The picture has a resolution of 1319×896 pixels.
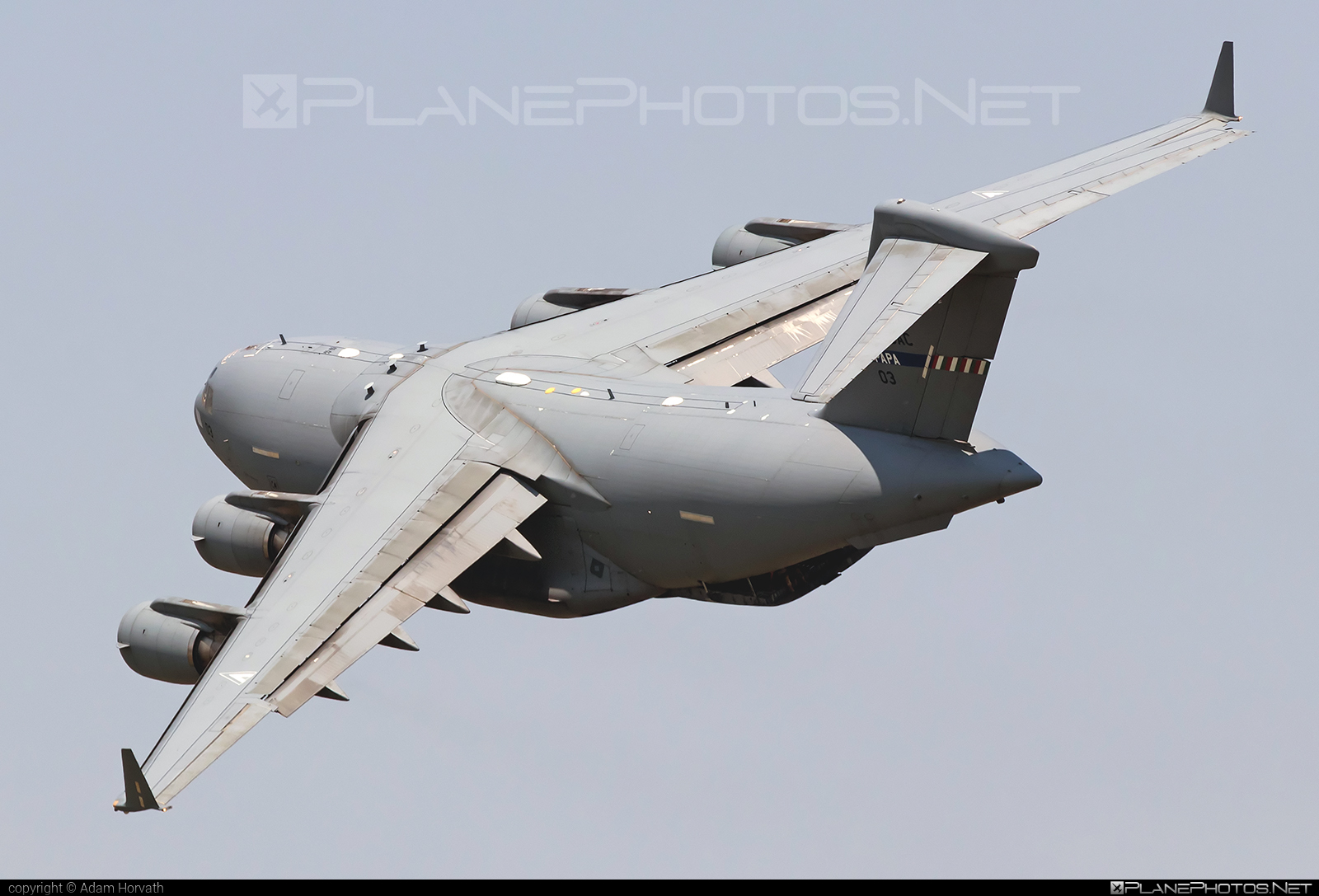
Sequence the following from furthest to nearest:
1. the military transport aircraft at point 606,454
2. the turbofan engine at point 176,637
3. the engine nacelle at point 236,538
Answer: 1. the engine nacelle at point 236,538
2. the turbofan engine at point 176,637
3. the military transport aircraft at point 606,454

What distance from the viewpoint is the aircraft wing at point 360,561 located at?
65.6 ft

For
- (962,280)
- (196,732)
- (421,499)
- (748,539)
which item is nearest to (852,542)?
(748,539)

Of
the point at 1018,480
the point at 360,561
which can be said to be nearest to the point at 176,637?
the point at 360,561

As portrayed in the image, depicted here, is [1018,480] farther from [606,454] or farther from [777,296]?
[777,296]

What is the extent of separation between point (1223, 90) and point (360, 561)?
14.1 metres

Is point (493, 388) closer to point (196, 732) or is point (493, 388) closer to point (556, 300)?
point (556, 300)

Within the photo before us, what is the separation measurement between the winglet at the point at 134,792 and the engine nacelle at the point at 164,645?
276 centimetres

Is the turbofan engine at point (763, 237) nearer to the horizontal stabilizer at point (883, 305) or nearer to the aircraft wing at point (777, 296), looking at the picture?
the aircraft wing at point (777, 296)

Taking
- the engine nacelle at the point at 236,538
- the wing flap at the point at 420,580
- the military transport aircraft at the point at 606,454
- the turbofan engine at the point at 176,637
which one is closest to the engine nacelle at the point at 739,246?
the military transport aircraft at the point at 606,454

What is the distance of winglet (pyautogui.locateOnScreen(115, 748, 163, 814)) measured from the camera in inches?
729

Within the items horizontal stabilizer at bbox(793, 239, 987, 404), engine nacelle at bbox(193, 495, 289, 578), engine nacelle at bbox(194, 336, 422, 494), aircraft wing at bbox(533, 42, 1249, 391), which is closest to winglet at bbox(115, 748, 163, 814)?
engine nacelle at bbox(193, 495, 289, 578)

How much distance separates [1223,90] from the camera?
91.1 feet

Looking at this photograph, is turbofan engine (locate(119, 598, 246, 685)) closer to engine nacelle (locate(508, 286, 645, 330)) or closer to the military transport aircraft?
the military transport aircraft

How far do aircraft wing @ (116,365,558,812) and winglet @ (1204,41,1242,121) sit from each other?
36.6 ft
